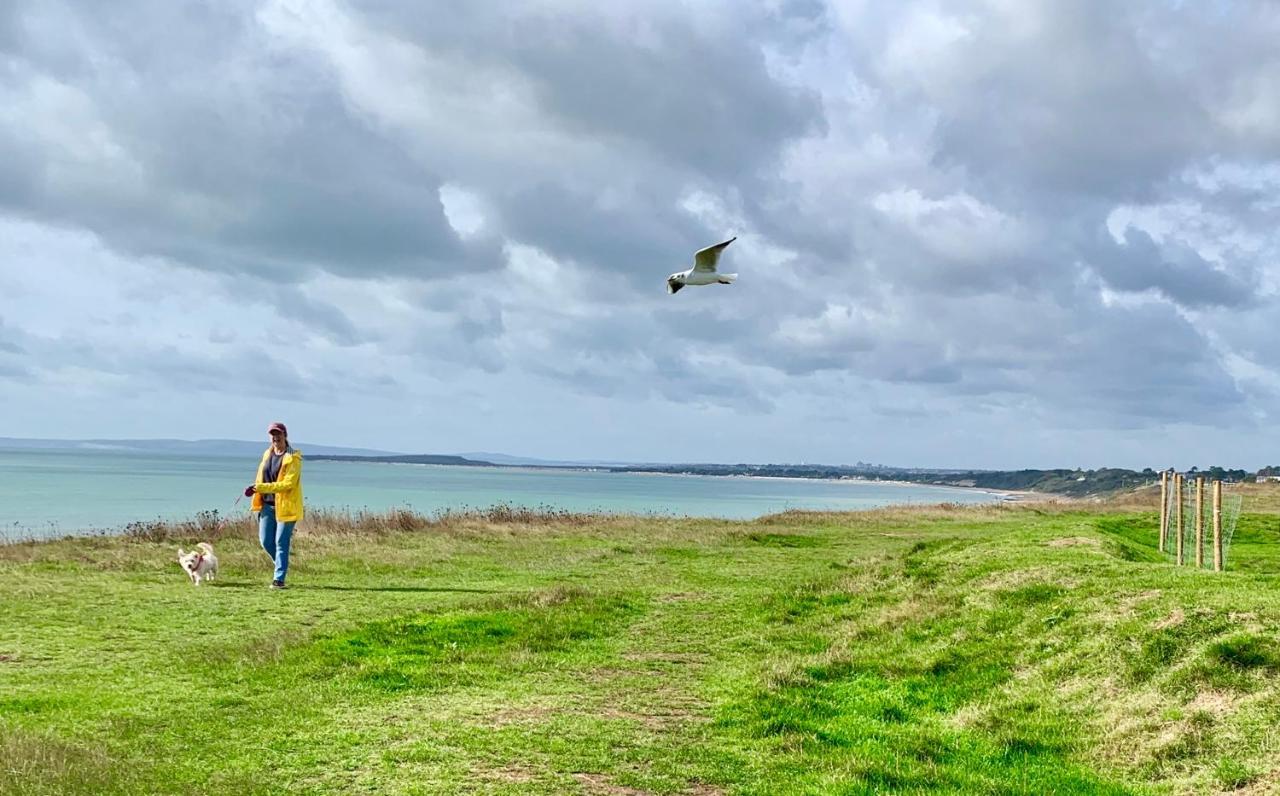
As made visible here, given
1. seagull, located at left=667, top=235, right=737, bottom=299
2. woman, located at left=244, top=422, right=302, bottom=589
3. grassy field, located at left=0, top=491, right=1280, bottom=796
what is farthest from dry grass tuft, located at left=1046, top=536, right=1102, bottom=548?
woman, located at left=244, top=422, right=302, bottom=589

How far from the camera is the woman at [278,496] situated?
16.8 meters

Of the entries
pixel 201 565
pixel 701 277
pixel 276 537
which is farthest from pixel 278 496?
pixel 701 277

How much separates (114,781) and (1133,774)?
744 centimetres

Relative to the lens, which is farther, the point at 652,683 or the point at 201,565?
the point at 201,565

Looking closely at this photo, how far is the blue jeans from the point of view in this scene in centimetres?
1717

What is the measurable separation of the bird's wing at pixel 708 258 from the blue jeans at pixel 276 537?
8247mm

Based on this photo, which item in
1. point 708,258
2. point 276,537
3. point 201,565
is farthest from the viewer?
point 201,565

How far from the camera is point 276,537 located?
17.5m

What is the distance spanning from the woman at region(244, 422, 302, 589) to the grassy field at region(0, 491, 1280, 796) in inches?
34.5

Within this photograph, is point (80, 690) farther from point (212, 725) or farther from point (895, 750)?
point (895, 750)

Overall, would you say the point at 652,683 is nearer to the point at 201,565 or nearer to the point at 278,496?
the point at 278,496

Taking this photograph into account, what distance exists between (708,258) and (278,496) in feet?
27.6

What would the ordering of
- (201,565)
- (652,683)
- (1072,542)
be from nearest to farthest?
1. (652,683)
2. (201,565)
3. (1072,542)

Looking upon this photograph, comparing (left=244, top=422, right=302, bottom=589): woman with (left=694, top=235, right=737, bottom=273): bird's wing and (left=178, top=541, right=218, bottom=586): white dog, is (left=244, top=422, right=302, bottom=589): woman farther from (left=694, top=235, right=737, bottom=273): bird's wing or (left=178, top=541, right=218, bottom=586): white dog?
(left=694, top=235, right=737, bottom=273): bird's wing
